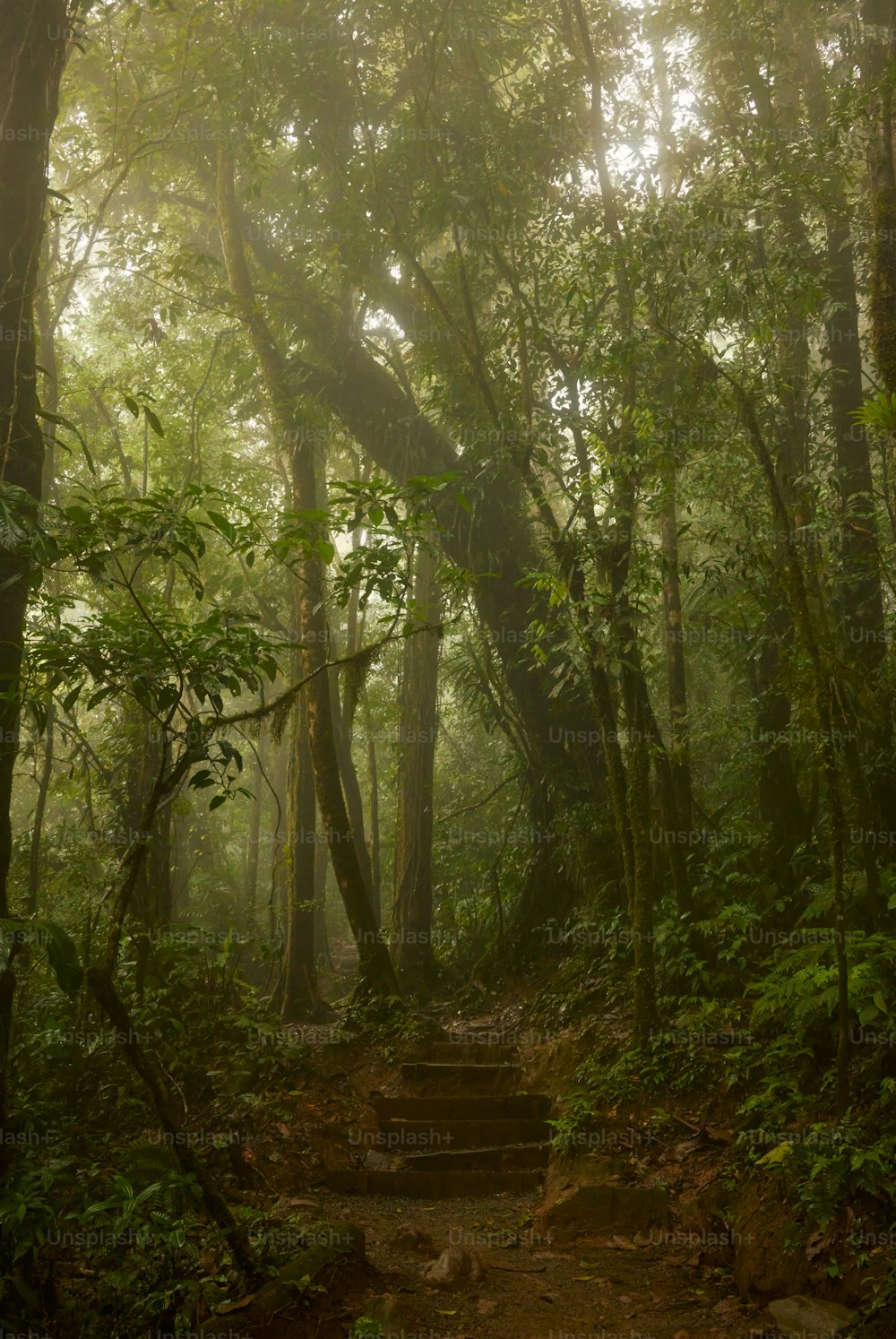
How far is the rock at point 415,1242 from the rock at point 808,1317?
1.81 meters

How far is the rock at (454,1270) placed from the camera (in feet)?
15.1

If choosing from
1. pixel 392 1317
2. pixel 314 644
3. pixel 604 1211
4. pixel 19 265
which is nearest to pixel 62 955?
pixel 392 1317

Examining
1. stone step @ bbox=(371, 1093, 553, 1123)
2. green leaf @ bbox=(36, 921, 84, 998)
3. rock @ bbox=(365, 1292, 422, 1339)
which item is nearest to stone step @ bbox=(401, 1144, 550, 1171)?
stone step @ bbox=(371, 1093, 553, 1123)

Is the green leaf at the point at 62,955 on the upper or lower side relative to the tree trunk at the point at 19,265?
lower

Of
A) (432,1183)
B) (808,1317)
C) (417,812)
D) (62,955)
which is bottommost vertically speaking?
(432,1183)

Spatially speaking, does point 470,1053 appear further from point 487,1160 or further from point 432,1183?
point 432,1183

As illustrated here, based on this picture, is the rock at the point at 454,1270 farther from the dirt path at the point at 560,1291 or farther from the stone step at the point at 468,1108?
the stone step at the point at 468,1108

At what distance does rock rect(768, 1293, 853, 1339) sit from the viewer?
3.76m

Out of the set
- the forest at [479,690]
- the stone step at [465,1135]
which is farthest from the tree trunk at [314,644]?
the stone step at [465,1135]

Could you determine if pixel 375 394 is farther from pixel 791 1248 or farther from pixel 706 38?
pixel 791 1248

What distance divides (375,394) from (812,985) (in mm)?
8971

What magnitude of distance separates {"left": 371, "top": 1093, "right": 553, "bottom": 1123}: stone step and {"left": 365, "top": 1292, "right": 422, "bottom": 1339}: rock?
3600 millimetres

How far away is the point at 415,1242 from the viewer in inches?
200

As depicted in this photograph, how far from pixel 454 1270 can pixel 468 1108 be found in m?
3.11
